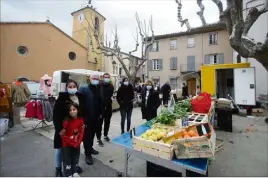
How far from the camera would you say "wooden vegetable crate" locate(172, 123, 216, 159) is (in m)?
2.07

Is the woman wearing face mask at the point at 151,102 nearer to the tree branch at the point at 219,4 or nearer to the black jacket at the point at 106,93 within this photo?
the black jacket at the point at 106,93

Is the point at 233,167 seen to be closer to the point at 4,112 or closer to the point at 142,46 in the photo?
the point at 4,112

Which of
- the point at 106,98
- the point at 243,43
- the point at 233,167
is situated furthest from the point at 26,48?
the point at 233,167

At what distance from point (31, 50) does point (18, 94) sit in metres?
13.2

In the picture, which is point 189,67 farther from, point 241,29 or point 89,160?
point 89,160

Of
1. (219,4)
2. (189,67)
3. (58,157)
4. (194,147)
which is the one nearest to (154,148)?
(194,147)

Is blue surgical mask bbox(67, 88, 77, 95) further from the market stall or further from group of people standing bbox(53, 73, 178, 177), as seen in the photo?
the market stall

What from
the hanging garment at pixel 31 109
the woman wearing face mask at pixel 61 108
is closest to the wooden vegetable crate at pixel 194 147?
the woman wearing face mask at pixel 61 108

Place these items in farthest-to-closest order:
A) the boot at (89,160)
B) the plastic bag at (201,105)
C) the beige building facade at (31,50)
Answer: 1. the beige building facade at (31,50)
2. the plastic bag at (201,105)
3. the boot at (89,160)

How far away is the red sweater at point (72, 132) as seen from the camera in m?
2.63

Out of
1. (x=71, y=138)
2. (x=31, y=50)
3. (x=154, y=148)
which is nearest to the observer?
(x=154, y=148)

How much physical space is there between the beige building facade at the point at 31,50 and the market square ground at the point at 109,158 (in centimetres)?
1330

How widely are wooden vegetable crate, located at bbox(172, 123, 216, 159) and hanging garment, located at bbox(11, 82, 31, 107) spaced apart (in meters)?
5.92

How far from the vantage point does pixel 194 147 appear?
2.12 metres
